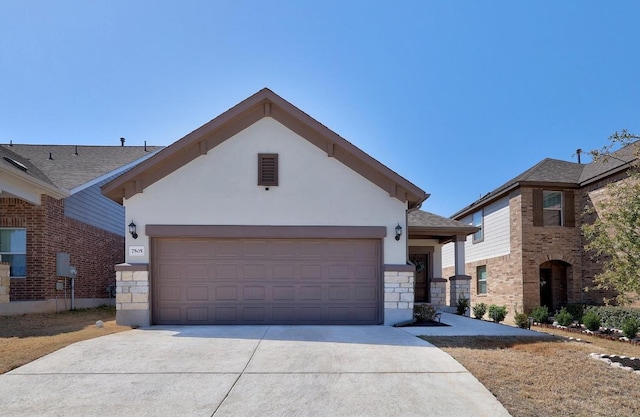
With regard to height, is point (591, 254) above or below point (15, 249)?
below

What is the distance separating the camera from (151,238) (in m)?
10.5

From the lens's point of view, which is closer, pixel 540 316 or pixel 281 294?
pixel 281 294

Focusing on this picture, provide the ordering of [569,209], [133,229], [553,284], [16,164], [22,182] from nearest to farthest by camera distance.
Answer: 1. [133,229]
2. [22,182]
3. [16,164]
4. [569,209]
5. [553,284]

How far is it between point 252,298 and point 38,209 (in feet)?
25.2

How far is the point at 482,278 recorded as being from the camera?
21672 millimetres

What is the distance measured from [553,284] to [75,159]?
20.8 meters

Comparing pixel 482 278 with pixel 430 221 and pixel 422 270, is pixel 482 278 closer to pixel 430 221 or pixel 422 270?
pixel 422 270

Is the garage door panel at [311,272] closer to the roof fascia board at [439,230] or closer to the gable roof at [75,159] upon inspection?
the roof fascia board at [439,230]

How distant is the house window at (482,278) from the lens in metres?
21.2

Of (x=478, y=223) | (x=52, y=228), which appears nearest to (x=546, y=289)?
(x=478, y=223)

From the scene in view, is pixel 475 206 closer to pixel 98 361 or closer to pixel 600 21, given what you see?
pixel 600 21

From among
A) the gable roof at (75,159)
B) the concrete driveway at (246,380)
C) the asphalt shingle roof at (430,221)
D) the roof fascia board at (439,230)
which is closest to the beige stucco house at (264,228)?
the concrete driveway at (246,380)

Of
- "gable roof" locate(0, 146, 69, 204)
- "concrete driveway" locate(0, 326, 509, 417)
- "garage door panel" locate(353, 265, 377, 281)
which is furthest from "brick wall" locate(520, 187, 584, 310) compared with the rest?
"gable roof" locate(0, 146, 69, 204)

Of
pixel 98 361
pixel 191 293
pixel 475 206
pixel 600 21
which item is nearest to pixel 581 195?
pixel 475 206
